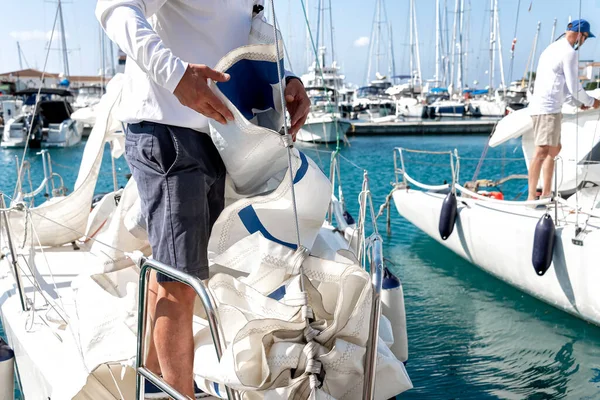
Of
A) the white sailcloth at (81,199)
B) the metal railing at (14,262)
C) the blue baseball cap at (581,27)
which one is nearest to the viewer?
the metal railing at (14,262)

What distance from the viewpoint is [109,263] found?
282 centimetres

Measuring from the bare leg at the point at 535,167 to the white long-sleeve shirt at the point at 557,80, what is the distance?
352 mm

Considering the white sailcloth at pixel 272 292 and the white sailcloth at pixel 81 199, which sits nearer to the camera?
the white sailcloth at pixel 272 292

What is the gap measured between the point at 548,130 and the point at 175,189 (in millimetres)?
4488

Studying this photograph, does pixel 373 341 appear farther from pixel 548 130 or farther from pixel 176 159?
pixel 548 130

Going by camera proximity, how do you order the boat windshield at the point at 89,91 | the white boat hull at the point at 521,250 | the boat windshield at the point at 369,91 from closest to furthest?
1. the white boat hull at the point at 521,250
2. the boat windshield at the point at 89,91
3. the boat windshield at the point at 369,91

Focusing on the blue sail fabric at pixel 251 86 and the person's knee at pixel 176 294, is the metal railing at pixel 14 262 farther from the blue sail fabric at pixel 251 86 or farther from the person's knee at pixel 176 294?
the blue sail fabric at pixel 251 86

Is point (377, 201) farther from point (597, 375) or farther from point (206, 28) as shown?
point (206, 28)

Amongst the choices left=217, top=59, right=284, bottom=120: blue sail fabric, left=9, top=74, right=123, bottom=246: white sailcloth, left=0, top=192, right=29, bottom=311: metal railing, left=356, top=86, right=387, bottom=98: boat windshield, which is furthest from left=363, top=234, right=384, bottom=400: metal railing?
left=356, top=86, right=387, bottom=98: boat windshield

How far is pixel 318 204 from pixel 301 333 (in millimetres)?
463

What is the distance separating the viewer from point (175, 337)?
1.98 m

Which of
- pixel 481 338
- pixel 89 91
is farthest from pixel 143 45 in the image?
pixel 89 91

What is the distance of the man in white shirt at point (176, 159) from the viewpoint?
1926 mm

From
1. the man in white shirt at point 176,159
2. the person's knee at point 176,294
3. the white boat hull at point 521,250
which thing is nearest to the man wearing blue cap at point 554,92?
the white boat hull at point 521,250
